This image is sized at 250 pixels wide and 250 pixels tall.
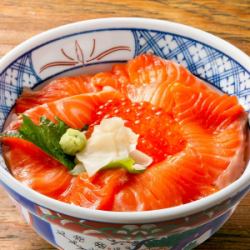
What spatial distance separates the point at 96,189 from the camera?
43.6 inches

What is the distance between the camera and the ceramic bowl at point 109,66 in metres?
0.99

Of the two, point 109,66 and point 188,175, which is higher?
point 109,66

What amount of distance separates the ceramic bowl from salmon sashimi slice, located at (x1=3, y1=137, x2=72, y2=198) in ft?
0.14

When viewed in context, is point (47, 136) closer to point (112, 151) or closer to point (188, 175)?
point (112, 151)

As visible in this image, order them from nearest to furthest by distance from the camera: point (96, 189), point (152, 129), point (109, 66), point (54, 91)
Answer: point (96, 189) < point (152, 129) < point (54, 91) < point (109, 66)

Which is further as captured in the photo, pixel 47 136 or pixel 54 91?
pixel 54 91

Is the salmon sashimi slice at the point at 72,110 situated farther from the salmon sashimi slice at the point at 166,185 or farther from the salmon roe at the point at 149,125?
the salmon sashimi slice at the point at 166,185

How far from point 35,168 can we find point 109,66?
42cm

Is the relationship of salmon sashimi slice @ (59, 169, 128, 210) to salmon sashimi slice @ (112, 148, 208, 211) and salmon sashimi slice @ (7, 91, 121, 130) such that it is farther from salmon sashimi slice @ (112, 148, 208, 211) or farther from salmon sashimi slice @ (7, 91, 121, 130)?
salmon sashimi slice @ (7, 91, 121, 130)

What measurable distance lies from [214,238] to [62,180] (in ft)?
1.25

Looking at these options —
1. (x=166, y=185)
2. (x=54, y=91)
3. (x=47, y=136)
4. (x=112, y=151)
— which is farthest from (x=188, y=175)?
(x=54, y=91)

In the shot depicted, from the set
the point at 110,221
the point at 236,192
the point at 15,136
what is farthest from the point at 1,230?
the point at 236,192

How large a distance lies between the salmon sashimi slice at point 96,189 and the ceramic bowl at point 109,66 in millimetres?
66

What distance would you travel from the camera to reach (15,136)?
3.97 feet
